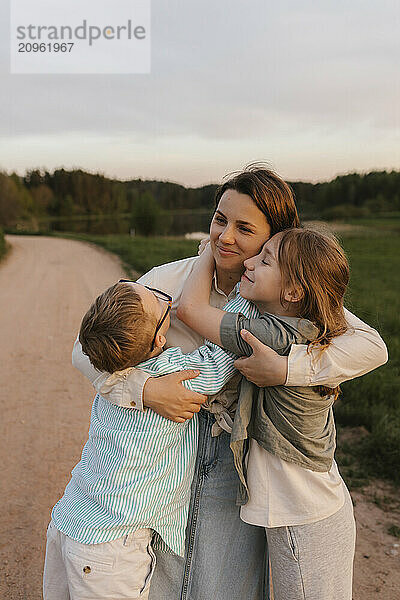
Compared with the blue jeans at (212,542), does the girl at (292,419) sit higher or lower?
higher

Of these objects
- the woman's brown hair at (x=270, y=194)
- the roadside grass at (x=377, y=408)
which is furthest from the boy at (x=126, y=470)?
the roadside grass at (x=377, y=408)

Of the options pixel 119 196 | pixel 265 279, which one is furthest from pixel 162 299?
pixel 119 196

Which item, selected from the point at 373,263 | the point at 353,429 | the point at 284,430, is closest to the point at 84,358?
the point at 284,430

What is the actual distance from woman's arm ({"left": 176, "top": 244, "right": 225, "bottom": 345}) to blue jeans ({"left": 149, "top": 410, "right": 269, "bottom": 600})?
393mm

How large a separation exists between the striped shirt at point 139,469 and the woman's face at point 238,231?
17 centimetres

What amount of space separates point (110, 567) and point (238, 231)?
1245 mm

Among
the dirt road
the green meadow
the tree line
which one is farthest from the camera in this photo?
the tree line

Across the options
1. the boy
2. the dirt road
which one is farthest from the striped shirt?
the dirt road

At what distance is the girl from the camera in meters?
2.08

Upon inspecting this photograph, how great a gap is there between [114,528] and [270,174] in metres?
1.38

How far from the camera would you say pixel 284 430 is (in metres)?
2.10

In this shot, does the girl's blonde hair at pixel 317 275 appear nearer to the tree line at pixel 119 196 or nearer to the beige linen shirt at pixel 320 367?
the beige linen shirt at pixel 320 367

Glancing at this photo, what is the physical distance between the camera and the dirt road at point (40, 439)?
371cm

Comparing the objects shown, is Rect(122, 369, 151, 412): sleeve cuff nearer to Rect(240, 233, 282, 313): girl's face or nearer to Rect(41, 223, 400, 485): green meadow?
Rect(240, 233, 282, 313): girl's face
